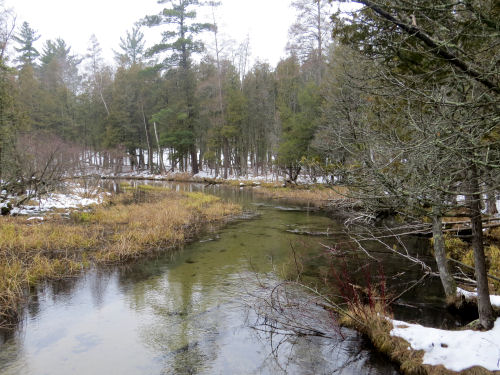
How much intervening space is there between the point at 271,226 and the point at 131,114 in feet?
120

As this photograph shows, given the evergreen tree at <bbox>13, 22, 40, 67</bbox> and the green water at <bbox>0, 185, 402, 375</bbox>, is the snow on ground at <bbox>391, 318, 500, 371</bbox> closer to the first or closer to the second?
the green water at <bbox>0, 185, 402, 375</bbox>

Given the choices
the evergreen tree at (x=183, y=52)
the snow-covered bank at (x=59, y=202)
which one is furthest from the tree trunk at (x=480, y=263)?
the evergreen tree at (x=183, y=52)

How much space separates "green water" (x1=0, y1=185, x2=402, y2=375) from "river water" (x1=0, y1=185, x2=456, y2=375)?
0.6 inches

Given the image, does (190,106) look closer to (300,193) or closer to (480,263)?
(300,193)

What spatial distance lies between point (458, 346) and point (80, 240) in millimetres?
9557

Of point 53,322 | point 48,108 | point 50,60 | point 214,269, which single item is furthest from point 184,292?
point 50,60

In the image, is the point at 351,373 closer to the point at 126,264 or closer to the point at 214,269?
the point at 214,269

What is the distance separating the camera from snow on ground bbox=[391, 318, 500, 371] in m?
3.90

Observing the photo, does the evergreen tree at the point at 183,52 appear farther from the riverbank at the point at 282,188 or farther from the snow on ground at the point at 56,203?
the snow on ground at the point at 56,203

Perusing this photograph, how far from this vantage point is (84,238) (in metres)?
9.98

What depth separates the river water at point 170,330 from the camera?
4.53 m

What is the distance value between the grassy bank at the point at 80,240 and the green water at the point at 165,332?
532 millimetres

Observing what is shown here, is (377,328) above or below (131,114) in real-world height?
below

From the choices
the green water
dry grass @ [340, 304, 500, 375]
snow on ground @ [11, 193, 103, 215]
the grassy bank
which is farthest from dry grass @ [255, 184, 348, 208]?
dry grass @ [340, 304, 500, 375]
